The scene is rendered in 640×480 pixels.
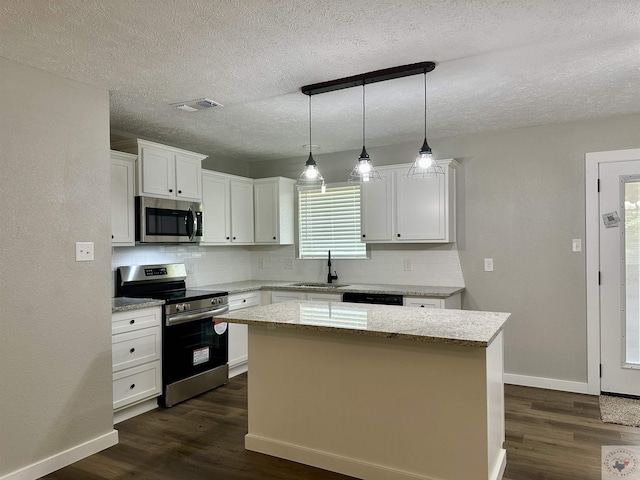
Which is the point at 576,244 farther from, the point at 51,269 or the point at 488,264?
the point at 51,269

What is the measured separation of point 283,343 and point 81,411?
4.50 feet

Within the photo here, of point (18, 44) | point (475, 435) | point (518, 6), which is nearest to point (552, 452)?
point (475, 435)

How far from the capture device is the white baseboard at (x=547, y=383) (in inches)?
158

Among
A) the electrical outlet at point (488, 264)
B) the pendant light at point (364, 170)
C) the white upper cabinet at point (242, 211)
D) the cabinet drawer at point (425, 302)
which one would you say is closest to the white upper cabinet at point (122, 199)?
the white upper cabinet at point (242, 211)

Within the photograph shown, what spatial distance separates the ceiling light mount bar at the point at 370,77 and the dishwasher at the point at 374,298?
6.60 ft

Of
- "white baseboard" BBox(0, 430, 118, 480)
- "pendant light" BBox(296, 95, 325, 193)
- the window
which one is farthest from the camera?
the window

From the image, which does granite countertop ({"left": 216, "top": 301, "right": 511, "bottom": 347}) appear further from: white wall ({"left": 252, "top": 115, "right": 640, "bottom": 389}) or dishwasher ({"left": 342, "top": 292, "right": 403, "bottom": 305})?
white wall ({"left": 252, "top": 115, "right": 640, "bottom": 389})

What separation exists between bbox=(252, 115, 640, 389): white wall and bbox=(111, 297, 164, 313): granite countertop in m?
2.89

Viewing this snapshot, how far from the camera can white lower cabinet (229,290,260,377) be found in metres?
Result: 4.50

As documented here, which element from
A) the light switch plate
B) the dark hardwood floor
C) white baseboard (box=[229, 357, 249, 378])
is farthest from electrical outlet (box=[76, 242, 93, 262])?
the light switch plate

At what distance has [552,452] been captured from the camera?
2.85m

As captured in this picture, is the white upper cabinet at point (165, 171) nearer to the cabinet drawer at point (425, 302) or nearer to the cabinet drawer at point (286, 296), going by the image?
the cabinet drawer at point (286, 296)

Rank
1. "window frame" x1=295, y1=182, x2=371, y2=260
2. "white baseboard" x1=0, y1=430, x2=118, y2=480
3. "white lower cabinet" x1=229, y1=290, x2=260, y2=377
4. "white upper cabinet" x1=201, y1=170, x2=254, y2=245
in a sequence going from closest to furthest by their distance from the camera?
"white baseboard" x1=0, y1=430, x2=118, y2=480 → "white lower cabinet" x1=229, y1=290, x2=260, y2=377 → "white upper cabinet" x1=201, y1=170, x2=254, y2=245 → "window frame" x1=295, y1=182, x2=371, y2=260

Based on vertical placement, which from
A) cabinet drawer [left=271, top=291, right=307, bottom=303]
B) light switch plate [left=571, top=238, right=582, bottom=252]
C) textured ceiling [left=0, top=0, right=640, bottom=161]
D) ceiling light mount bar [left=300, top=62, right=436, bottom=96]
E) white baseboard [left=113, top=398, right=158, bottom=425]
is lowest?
white baseboard [left=113, top=398, right=158, bottom=425]
